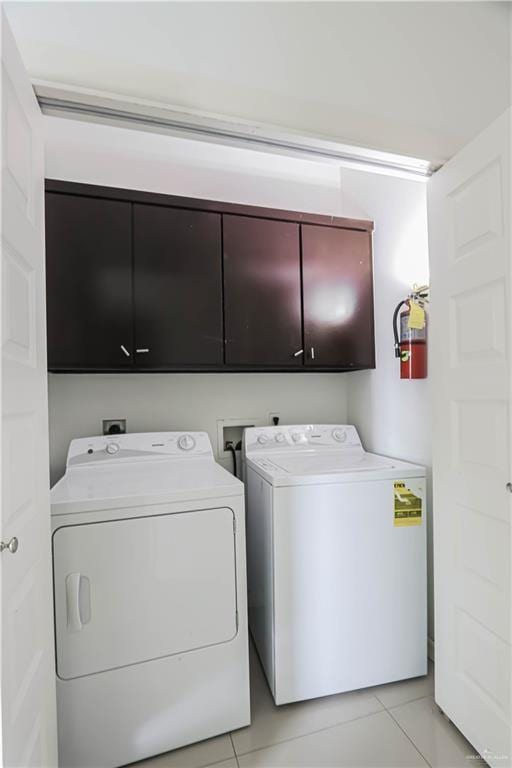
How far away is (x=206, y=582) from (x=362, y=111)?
1.61m

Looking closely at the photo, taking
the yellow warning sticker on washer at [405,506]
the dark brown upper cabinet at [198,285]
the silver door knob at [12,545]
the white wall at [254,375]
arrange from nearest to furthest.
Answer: the silver door knob at [12,545]
the yellow warning sticker on washer at [405,506]
the dark brown upper cabinet at [198,285]
the white wall at [254,375]

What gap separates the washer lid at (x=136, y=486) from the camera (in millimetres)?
1203

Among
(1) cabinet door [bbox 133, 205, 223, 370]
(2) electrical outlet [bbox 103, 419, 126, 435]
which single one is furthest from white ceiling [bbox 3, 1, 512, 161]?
(2) electrical outlet [bbox 103, 419, 126, 435]

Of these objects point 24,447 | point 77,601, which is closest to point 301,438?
point 77,601

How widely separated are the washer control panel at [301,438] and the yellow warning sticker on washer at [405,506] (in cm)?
59

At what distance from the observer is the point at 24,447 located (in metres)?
0.90

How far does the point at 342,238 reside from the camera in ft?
6.77

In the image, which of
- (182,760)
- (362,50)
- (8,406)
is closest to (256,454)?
(182,760)

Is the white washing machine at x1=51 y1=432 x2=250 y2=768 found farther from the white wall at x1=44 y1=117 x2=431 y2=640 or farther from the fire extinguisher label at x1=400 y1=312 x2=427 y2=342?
the fire extinguisher label at x1=400 y1=312 x2=427 y2=342

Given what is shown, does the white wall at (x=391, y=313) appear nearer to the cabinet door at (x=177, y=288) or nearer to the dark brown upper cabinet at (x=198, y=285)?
the dark brown upper cabinet at (x=198, y=285)

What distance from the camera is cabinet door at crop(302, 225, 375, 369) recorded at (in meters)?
2.00

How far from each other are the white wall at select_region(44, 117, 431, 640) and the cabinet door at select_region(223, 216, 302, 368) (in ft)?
1.13

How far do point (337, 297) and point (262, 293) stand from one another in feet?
1.46

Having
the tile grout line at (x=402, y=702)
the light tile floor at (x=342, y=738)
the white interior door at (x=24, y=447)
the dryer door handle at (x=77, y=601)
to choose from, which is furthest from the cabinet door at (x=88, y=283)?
the tile grout line at (x=402, y=702)
